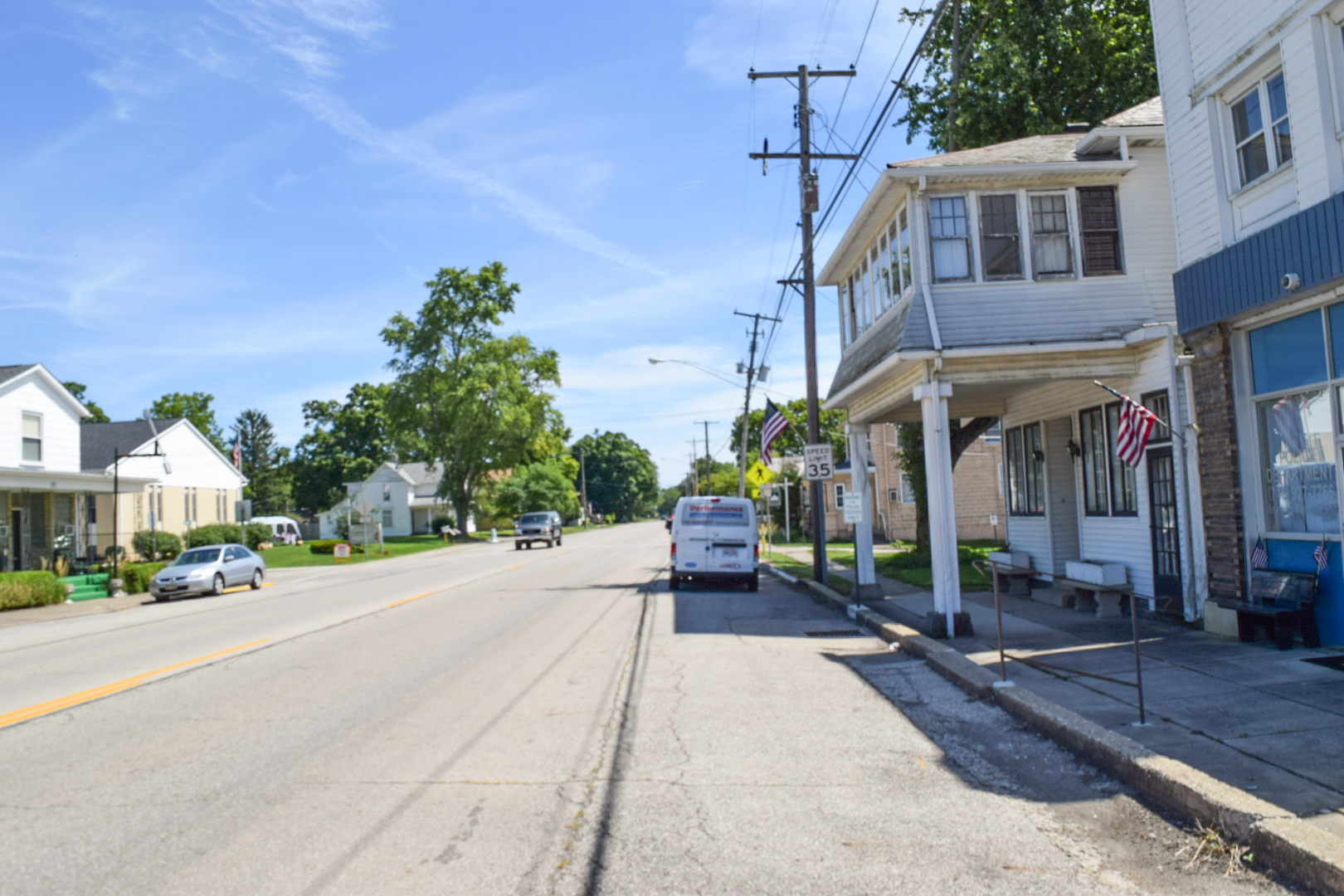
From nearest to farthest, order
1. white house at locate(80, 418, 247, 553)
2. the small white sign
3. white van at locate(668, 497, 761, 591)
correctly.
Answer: the small white sign → white van at locate(668, 497, 761, 591) → white house at locate(80, 418, 247, 553)

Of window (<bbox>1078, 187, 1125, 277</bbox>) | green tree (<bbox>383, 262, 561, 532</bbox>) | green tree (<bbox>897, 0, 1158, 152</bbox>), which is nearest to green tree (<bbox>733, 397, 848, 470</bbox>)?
green tree (<bbox>383, 262, 561, 532</bbox>)

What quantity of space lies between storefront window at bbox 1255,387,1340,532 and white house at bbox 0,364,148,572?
30.7m

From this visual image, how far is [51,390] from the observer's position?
32.6 meters

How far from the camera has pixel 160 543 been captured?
3897cm

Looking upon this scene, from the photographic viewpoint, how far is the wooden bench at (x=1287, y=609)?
9.55 m

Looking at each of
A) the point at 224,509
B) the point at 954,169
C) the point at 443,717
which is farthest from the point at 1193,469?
the point at 224,509

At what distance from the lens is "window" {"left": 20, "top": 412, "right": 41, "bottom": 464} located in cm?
→ 3138

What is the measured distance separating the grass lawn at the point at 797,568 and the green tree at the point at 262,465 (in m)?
67.3

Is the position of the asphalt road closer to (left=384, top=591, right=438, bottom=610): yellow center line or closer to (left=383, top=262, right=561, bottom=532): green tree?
(left=384, top=591, right=438, bottom=610): yellow center line

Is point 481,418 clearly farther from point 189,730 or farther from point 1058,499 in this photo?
point 189,730

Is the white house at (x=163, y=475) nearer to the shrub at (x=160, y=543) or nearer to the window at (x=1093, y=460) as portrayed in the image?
the shrub at (x=160, y=543)

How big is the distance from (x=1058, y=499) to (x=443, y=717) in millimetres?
12461

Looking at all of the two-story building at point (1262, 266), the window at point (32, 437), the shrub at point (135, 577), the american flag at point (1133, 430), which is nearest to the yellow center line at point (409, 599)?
the shrub at point (135, 577)

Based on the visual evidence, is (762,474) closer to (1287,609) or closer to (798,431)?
(1287,609)
